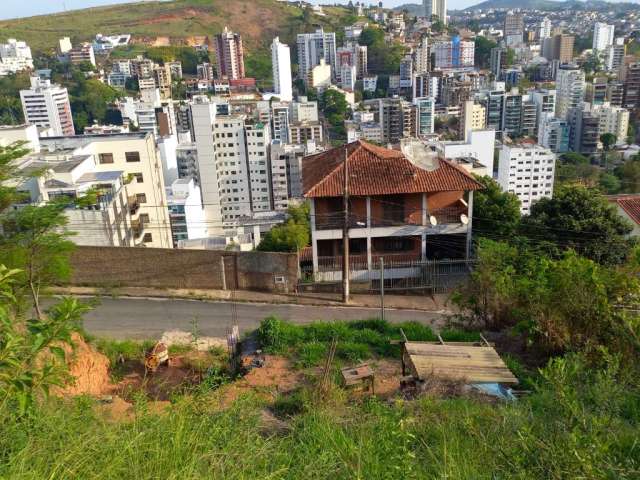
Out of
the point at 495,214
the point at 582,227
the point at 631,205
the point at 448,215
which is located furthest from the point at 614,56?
the point at 448,215

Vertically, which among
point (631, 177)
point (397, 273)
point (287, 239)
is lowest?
point (631, 177)

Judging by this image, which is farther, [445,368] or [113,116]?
[113,116]

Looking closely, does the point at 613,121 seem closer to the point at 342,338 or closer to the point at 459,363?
the point at 342,338

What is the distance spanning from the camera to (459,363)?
20.8 feet

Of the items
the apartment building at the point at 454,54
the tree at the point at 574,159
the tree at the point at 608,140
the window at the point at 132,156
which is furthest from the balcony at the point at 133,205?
the apartment building at the point at 454,54

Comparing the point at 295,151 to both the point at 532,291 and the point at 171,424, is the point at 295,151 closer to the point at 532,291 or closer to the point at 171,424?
the point at 532,291

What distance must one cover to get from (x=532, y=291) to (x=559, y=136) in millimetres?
69919

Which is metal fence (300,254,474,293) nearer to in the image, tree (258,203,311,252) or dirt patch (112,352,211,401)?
tree (258,203,311,252)

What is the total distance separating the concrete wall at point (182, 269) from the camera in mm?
14852

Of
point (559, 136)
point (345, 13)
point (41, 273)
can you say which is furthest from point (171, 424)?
point (345, 13)

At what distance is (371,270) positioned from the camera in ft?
51.8

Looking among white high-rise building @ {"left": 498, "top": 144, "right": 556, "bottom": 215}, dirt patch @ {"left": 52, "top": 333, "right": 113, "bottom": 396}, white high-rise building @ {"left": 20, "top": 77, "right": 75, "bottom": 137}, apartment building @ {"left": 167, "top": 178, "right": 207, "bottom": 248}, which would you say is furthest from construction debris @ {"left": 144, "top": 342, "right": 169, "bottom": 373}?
white high-rise building @ {"left": 20, "top": 77, "right": 75, "bottom": 137}

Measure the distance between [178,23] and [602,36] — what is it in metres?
110

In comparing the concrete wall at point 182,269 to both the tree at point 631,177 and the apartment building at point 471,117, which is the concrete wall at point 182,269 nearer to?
the tree at point 631,177
